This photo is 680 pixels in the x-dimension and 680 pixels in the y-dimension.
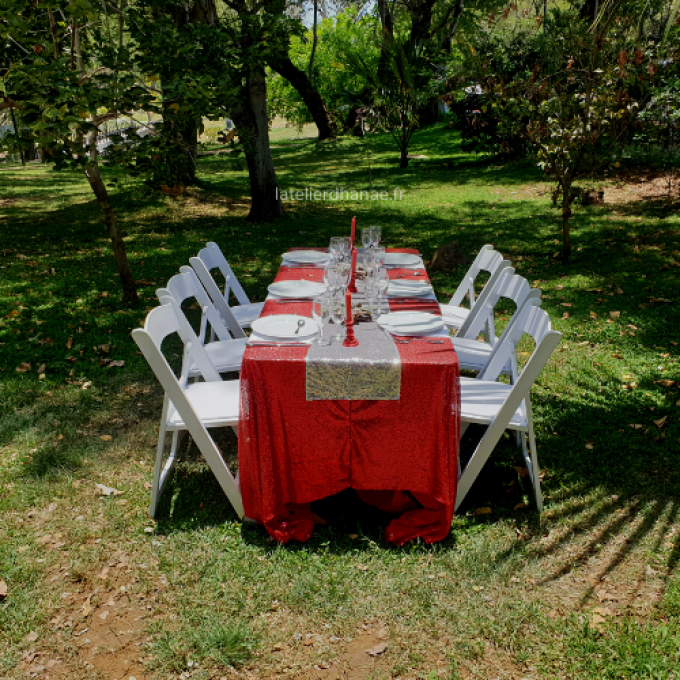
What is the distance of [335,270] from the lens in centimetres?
386

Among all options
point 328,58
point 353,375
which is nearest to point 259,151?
point 353,375

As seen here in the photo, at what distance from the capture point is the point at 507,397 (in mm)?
3158

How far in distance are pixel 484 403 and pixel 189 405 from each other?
1.63 m

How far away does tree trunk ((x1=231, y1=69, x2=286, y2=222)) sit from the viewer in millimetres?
9750

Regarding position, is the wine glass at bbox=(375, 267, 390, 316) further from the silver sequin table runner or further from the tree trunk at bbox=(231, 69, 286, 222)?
the tree trunk at bbox=(231, 69, 286, 222)

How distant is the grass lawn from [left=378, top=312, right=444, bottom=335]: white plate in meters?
1.06

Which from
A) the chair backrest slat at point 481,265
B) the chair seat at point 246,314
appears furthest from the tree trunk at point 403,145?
the chair seat at point 246,314

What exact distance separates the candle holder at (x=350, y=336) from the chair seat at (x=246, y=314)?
1.70 m

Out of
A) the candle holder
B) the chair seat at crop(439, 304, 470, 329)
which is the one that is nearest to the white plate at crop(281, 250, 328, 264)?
the chair seat at crop(439, 304, 470, 329)

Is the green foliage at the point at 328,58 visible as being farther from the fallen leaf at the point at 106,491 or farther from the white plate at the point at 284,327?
the fallen leaf at the point at 106,491

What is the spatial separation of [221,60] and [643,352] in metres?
5.24

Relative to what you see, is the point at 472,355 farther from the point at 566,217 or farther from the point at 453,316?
the point at 566,217

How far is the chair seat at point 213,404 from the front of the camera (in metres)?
3.27

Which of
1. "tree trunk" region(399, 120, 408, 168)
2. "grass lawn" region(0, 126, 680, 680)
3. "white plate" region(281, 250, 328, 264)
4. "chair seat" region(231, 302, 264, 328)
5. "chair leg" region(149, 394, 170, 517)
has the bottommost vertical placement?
"grass lawn" region(0, 126, 680, 680)
